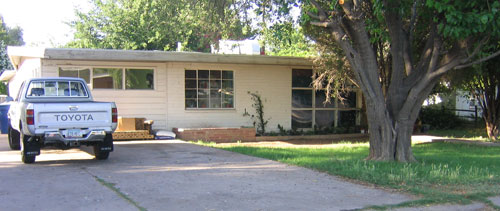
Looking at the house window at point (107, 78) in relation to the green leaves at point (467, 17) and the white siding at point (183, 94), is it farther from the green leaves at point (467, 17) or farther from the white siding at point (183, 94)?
the green leaves at point (467, 17)

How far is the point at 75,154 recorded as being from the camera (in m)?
11.5

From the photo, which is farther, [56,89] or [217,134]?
[217,134]

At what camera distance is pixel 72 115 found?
911cm

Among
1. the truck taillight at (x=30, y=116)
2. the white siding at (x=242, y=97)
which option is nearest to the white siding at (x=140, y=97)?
the white siding at (x=242, y=97)

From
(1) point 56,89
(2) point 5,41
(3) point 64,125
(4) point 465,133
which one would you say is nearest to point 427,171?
(3) point 64,125

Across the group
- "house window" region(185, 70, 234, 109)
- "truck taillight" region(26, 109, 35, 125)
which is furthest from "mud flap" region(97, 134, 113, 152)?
"house window" region(185, 70, 234, 109)

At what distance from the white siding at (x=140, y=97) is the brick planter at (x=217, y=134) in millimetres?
883

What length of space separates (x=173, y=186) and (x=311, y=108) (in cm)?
1152

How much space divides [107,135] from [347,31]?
5.64 metres

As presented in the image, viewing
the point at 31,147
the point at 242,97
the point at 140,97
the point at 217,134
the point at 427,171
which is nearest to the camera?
the point at 427,171

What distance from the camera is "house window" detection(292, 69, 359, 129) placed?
18.0 m

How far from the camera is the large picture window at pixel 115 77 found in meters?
Answer: 15.0

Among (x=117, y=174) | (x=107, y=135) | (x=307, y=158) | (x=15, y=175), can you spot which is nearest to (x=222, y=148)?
(x=307, y=158)

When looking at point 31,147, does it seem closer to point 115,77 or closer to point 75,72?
point 75,72
